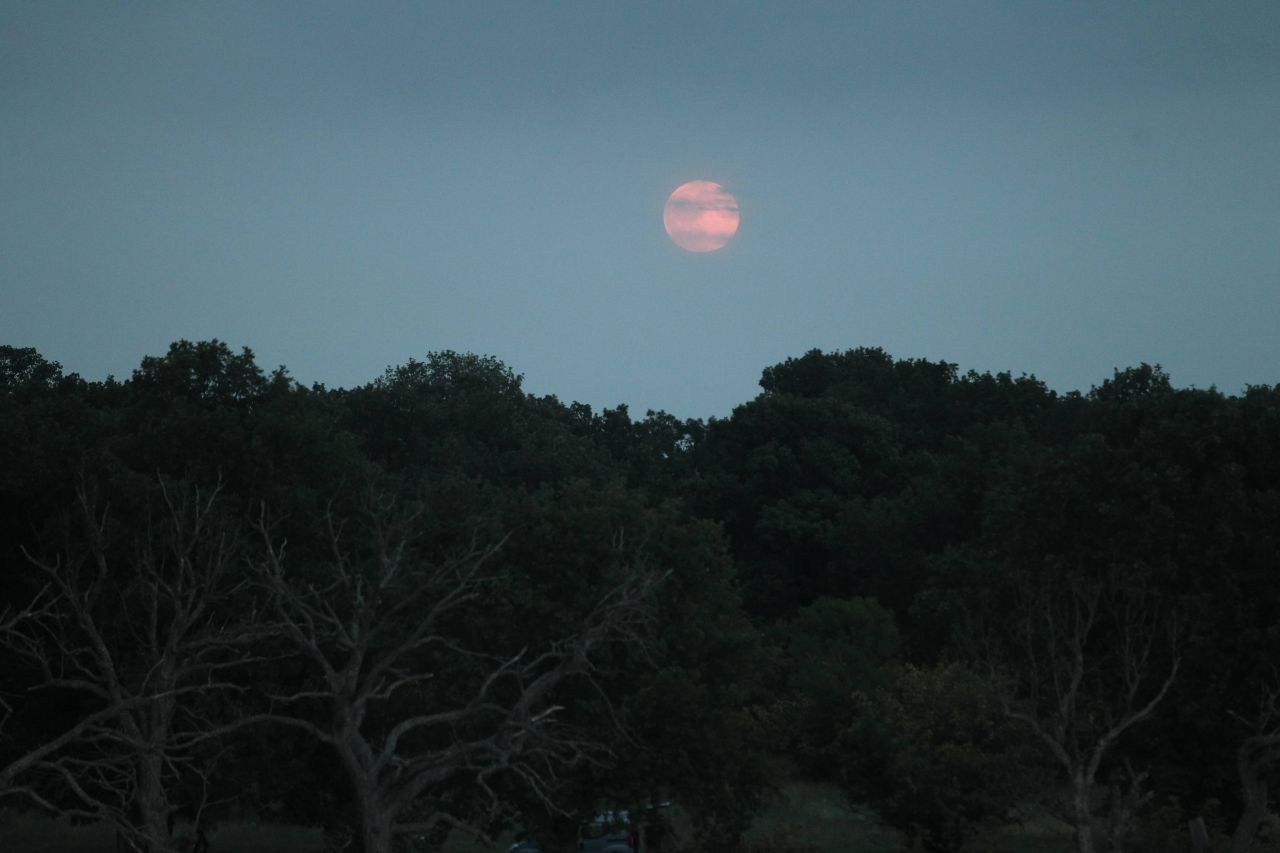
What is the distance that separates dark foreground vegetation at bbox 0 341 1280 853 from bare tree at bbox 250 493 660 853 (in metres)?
0.13

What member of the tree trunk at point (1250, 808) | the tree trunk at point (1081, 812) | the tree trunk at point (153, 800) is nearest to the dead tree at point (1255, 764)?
the tree trunk at point (1250, 808)

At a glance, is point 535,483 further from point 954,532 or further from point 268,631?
point 268,631

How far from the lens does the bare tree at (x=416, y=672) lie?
29.2m

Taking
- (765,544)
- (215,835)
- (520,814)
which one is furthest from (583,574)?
(765,544)

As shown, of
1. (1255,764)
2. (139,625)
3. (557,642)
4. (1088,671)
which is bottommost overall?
(1255,764)

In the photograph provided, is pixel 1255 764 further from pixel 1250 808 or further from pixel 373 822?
pixel 373 822

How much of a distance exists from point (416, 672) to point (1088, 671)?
16.4 m

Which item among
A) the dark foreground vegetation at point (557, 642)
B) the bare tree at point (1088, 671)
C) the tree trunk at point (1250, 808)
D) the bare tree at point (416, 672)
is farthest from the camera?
the dark foreground vegetation at point (557, 642)

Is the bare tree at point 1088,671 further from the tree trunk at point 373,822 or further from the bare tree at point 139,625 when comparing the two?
the bare tree at point 139,625

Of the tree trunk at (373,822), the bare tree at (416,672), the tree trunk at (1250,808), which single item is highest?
the bare tree at (416,672)

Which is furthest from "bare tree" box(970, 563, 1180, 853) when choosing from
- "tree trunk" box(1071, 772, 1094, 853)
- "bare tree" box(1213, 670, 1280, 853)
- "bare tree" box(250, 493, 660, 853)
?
"bare tree" box(250, 493, 660, 853)

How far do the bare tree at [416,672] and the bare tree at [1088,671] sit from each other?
30.9ft

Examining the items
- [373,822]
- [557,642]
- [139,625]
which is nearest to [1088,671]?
[557,642]

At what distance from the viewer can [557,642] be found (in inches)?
1268
